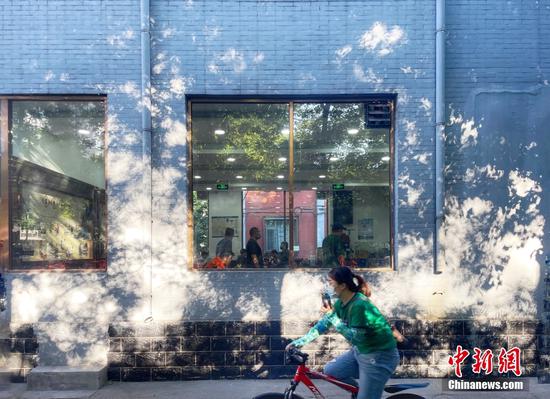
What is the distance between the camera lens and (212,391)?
645 centimetres

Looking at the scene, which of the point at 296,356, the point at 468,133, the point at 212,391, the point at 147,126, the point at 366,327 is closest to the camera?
the point at 366,327

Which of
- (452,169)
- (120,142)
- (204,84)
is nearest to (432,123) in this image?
(452,169)

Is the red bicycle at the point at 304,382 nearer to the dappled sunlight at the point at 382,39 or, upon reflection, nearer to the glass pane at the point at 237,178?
the glass pane at the point at 237,178

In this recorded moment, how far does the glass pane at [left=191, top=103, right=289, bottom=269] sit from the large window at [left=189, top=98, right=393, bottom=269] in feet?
0.05

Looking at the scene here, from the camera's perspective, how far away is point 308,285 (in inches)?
277

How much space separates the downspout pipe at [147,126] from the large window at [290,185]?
605mm

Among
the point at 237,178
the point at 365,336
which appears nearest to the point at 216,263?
the point at 237,178

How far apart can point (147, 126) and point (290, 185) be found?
212 cm

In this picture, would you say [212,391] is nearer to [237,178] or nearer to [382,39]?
[237,178]

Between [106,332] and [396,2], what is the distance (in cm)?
600

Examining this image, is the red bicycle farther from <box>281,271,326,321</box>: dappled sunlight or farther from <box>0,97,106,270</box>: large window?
<box>0,97,106,270</box>: large window

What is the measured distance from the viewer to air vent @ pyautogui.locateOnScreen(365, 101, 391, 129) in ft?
23.7

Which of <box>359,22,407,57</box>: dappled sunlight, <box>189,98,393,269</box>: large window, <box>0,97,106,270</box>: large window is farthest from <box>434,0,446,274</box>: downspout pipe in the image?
<box>0,97,106,270</box>: large window

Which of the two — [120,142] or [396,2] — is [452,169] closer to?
[396,2]
